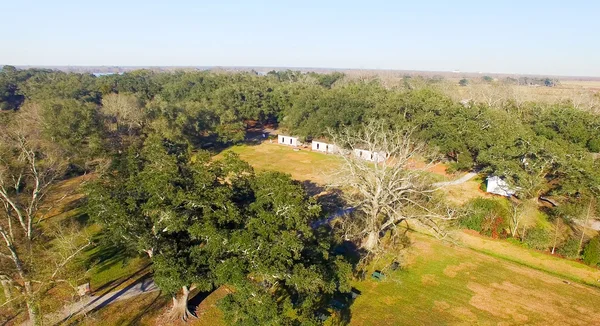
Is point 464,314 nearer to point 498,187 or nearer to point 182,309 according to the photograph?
point 182,309

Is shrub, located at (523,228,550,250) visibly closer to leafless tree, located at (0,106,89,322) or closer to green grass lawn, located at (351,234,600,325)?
green grass lawn, located at (351,234,600,325)

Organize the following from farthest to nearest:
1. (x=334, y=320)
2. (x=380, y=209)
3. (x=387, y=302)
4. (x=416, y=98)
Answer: (x=416, y=98) < (x=380, y=209) < (x=387, y=302) < (x=334, y=320)

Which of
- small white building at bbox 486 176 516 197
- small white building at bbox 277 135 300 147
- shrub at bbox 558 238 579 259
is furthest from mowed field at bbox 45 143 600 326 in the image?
small white building at bbox 277 135 300 147

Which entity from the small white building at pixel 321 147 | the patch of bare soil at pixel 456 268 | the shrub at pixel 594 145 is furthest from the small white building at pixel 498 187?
the small white building at pixel 321 147

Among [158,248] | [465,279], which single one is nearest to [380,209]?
[465,279]

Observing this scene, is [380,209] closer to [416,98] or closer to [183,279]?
[183,279]

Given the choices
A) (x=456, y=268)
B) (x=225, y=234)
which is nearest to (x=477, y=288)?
(x=456, y=268)

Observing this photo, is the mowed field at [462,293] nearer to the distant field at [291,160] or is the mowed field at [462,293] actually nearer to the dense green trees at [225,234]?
the dense green trees at [225,234]
